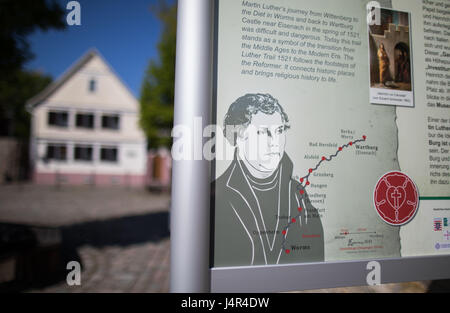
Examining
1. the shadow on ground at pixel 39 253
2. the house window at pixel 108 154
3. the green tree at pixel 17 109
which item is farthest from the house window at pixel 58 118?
the green tree at pixel 17 109

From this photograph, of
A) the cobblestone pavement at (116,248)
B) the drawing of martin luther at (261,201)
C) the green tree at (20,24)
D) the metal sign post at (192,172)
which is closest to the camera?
the metal sign post at (192,172)

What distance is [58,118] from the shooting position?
2288 centimetres

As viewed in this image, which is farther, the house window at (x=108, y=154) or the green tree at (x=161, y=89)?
the house window at (x=108, y=154)

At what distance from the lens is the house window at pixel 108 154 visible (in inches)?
918

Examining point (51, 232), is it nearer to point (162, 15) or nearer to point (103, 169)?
point (162, 15)

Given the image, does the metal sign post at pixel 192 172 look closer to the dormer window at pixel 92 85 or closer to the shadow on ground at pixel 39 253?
the shadow on ground at pixel 39 253

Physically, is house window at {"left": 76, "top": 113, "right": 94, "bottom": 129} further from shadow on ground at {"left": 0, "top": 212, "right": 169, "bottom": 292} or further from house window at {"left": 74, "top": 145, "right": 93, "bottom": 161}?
shadow on ground at {"left": 0, "top": 212, "right": 169, "bottom": 292}

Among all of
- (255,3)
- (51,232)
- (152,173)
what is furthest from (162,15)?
(255,3)

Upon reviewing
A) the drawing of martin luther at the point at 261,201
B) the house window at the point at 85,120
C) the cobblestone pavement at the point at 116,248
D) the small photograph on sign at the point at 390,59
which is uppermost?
the house window at the point at 85,120

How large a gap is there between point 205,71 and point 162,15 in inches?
829

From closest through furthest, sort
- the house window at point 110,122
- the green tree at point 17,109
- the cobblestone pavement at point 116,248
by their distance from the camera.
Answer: the cobblestone pavement at point 116,248
the house window at point 110,122
the green tree at point 17,109

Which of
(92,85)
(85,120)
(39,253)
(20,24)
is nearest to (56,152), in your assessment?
(85,120)

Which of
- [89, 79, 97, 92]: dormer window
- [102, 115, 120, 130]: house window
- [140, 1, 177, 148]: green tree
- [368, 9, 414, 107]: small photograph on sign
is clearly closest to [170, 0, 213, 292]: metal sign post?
[368, 9, 414, 107]: small photograph on sign

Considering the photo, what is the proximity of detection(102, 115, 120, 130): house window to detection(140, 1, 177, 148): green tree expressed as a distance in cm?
574
